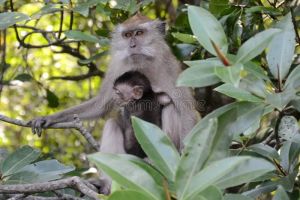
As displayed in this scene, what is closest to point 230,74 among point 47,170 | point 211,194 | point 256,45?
point 256,45

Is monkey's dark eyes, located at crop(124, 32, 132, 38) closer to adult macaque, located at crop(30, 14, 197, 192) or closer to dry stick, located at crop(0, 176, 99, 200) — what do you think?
adult macaque, located at crop(30, 14, 197, 192)

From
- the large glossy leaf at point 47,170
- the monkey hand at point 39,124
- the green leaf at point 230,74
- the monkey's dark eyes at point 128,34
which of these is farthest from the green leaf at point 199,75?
the monkey's dark eyes at point 128,34

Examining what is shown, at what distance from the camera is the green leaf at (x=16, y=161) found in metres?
3.55

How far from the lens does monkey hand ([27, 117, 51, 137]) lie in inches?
207

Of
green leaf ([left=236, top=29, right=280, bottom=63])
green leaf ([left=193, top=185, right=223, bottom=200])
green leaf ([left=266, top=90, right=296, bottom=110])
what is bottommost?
green leaf ([left=193, top=185, right=223, bottom=200])

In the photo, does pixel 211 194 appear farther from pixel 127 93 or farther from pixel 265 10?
pixel 127 93

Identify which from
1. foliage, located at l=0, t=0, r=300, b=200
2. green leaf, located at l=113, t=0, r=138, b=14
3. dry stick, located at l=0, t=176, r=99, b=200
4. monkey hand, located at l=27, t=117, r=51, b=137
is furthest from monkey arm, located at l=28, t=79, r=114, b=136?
dry stick, located at l=0, t=176, r=99, b=200

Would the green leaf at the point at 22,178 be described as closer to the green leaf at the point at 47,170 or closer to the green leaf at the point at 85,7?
the green leaf at the point at 47,170

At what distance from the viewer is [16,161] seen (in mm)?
3600

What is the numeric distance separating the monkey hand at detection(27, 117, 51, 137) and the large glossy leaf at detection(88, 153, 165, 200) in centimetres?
321

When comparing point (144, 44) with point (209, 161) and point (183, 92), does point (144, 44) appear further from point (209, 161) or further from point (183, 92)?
point (209, 161)

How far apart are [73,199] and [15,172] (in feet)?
1.34

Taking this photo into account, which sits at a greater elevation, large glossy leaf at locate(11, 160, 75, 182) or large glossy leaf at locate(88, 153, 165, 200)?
large glossy leaf at locate(88, 153, 165, 200)

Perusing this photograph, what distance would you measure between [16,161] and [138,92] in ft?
6.90
